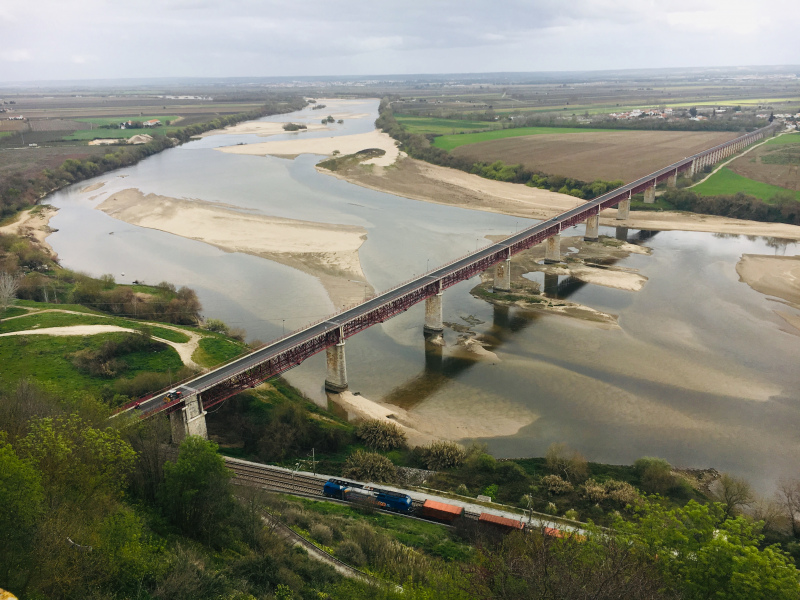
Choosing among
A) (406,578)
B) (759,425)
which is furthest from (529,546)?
(759,425)

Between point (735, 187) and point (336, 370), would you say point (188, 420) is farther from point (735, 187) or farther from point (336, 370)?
point (735, 187)

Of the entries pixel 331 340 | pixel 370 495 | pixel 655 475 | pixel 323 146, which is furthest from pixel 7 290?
pixel 323 146

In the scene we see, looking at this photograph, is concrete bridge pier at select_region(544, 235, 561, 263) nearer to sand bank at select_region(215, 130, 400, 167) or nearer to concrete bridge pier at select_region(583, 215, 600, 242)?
concrete bridge pier at select_region(583, 215, 600, 242)

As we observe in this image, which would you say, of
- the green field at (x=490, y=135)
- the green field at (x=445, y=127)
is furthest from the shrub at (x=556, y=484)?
the green field at (x=445, y=127)

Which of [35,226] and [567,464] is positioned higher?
[35,226]

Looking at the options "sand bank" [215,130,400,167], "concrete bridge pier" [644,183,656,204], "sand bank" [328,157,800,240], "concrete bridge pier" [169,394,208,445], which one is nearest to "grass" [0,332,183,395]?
"concrete bridge pier" [169,394,208,445]
